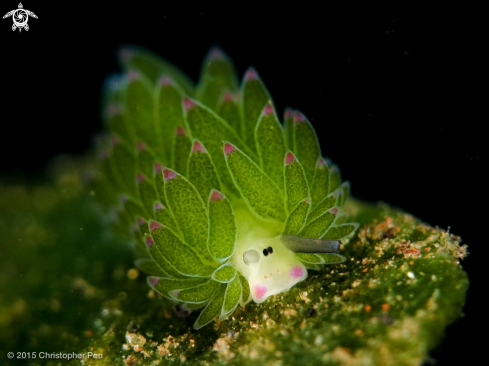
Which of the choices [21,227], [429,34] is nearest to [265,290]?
[429,34]

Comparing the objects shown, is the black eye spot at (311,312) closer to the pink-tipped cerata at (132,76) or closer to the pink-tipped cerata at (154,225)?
the pink-tipped cerata at (154,225)

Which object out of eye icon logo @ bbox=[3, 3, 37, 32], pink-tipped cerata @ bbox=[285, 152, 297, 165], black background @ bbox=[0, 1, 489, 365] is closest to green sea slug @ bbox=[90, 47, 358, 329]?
pink-tipped cerata @ bbox=[285, 152, 297, 165]

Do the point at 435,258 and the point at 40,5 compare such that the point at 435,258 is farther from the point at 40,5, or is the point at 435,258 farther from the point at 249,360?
the point at 40,5

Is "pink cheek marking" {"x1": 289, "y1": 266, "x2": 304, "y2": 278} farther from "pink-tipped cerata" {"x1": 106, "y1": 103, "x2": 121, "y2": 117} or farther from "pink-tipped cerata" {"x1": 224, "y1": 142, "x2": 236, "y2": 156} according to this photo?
"pink-tipped cerata" {"x1": 106, "y1": 103, "x2": 121, "y2": 117}

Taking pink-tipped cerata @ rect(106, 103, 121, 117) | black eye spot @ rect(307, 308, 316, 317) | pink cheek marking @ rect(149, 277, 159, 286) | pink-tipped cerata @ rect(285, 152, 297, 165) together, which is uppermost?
pink-tipped cerata @ rect(285, 152, 297, 165)

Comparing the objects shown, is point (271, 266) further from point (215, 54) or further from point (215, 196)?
point (215, 54)

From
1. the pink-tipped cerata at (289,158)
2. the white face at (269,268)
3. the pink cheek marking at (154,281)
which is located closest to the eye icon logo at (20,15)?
the pink cheek marking at (154,281)

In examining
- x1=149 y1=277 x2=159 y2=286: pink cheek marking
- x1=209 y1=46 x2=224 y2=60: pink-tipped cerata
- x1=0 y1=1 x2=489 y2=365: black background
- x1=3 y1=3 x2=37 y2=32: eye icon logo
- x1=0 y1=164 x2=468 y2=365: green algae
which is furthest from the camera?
x1=3 y1=3 x2=37 y2=32: eye icon logo
